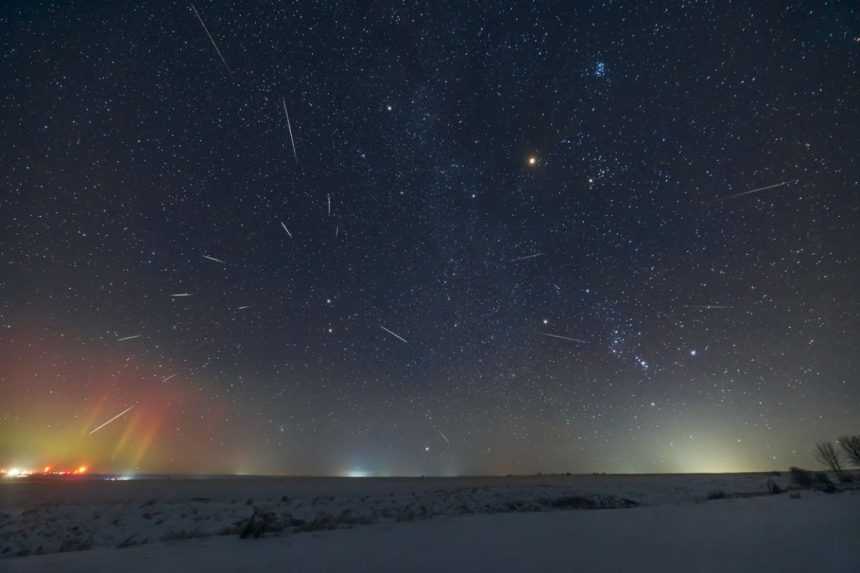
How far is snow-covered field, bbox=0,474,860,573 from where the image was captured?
7.92 meters

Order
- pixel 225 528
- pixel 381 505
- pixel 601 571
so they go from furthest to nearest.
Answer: pixel 381 505 < pixel 225 528 < pixel 601 571

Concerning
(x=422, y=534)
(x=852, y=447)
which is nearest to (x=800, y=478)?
(x=852, y=447)

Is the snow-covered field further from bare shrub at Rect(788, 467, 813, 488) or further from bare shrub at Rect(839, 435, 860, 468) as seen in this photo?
bare shrub at Rect(839, 435, 860, 468)

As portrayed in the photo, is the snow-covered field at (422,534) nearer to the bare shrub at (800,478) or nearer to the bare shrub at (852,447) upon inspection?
the bare shrub at (800,478)

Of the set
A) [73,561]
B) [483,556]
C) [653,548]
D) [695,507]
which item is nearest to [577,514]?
[695,507]

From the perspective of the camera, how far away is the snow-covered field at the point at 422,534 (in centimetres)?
792

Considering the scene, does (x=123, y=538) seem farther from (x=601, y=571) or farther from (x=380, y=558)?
(x=601, y=571)

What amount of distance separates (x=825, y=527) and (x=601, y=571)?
7779 mm

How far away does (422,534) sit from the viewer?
461 inches

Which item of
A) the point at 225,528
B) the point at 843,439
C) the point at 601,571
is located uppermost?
the point at 843,439

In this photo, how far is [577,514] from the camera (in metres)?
15.2

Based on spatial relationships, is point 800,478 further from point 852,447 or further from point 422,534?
point 422,534

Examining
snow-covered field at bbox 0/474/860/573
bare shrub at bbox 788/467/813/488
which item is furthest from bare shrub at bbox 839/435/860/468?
snow-covered field at bbox 0/474/860/573

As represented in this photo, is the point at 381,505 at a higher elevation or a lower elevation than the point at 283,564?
higher
